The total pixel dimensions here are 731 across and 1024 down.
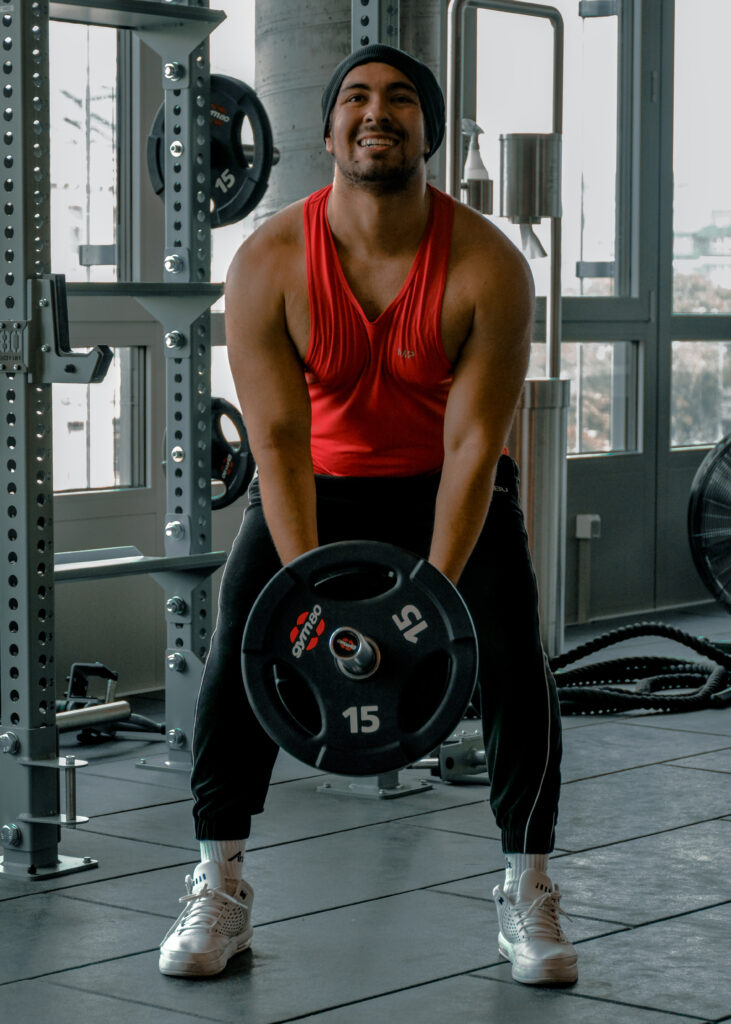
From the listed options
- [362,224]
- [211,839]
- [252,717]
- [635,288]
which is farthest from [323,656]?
[635,288]

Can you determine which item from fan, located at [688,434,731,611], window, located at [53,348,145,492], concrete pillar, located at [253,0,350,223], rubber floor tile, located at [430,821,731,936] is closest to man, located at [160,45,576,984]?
rubber floor tile, located at [430,821,731,936]

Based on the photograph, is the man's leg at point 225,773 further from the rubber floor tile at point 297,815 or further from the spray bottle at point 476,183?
the spray bottle at point 476,183

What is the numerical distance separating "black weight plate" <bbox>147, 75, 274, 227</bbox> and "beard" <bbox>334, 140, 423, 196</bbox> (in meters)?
1.37

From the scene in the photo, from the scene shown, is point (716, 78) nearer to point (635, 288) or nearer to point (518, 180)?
point (635, 288)

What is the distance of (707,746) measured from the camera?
12.8ft

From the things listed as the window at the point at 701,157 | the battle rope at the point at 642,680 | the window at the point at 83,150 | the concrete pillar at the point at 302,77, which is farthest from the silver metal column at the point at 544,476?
the window at the point at 701,157

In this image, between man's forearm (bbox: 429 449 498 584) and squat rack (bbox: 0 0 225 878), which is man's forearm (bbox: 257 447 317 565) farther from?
squat rack (bbox: 0 0 225 878)

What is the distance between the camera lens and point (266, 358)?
229cm

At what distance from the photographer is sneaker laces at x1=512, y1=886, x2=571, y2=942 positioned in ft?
7.57

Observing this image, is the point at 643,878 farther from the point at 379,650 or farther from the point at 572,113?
the point at 572,113

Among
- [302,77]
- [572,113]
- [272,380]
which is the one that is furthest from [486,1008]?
[572,113]

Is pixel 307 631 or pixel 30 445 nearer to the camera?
pixel 307 631

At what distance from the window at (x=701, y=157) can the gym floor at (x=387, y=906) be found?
9.79ft

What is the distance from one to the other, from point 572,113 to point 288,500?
401 centimetres
